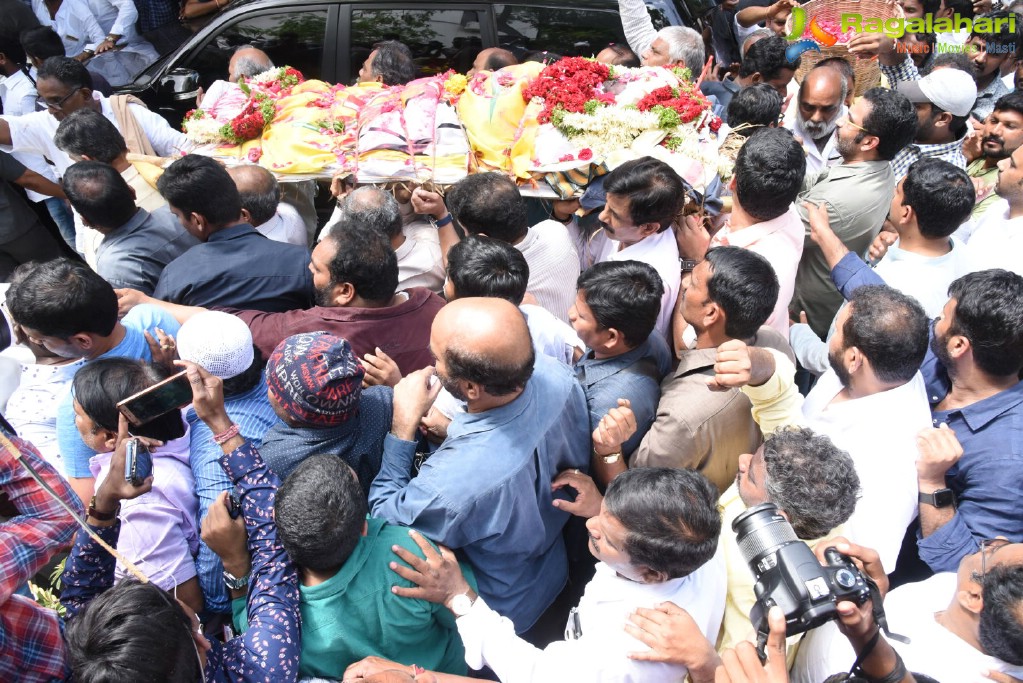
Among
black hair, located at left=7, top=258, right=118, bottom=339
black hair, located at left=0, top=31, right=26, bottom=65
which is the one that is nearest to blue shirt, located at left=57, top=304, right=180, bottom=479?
black hair, located at left=7, top=258, right=118, bottom=339

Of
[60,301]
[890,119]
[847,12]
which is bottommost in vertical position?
[60,301]

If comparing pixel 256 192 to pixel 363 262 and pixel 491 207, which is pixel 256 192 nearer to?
pixel 363 262

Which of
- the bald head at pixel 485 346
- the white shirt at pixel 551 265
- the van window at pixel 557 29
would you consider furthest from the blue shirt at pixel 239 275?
the van window at pixel 557 29

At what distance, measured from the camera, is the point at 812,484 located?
76.3 inches

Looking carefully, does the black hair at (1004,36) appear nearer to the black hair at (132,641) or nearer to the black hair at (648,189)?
the black hair at (648,189)

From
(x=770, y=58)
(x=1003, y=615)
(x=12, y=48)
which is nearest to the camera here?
(x=1003, y=615)

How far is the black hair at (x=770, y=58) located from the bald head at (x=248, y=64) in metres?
3.65

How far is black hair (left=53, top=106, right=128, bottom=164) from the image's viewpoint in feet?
13.4

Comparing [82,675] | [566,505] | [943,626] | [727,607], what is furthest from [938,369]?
[82,675]

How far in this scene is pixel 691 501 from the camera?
1821 millimetres

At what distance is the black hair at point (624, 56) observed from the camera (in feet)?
17.3

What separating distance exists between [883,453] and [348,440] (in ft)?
5.94

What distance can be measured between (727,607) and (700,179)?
2441mm

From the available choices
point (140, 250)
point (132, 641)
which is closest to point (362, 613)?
point (132, 641)
